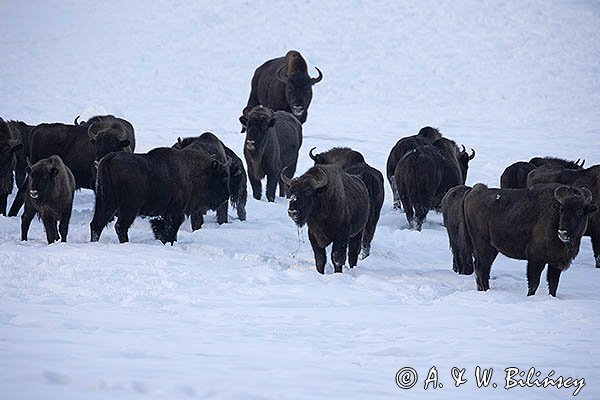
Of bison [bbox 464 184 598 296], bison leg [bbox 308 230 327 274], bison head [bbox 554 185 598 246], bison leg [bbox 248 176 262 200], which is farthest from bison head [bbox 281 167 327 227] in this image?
bison leg [bbox 248 176 262 200]

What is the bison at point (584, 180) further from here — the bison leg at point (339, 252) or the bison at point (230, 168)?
the bison at point (230, 168)

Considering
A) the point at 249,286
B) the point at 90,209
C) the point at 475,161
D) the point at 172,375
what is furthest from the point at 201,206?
the point at 475,161

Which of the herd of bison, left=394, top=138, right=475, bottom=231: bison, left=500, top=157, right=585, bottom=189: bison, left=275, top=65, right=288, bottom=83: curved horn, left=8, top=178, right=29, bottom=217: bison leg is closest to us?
the herd of bison

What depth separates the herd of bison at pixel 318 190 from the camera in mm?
11172

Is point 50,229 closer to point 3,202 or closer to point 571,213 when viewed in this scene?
point 3,202

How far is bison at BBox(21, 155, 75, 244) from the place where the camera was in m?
12.6

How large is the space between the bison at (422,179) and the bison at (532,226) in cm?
413

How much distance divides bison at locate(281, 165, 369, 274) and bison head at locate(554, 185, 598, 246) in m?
2.61

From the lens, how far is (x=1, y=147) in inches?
604

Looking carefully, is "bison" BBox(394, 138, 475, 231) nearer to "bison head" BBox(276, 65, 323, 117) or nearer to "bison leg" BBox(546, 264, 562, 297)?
"bison leg" BBox(546, 264, 562, 297)

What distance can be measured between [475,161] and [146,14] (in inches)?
1063

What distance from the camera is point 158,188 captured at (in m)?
13.0

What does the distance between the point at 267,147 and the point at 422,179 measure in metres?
3.31

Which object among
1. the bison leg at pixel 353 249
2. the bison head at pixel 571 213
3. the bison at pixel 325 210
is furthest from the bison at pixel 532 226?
the bison leg at pixel 353 249
